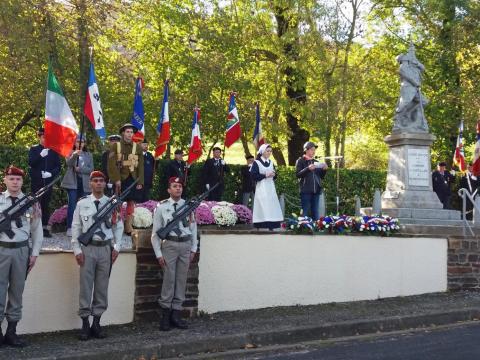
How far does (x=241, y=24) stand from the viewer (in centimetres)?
2422

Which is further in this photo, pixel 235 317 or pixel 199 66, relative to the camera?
pixel 199 66

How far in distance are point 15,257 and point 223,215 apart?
5236mm

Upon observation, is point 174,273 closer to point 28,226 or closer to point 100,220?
point 100,220

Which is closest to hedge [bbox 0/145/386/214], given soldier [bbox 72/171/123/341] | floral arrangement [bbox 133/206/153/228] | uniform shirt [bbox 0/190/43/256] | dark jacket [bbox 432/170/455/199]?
dark jacket [bbox 432/170/455/199]

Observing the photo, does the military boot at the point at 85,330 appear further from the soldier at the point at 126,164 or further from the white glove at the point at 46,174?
the white glove at the point at 46,174

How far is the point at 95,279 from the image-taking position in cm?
801

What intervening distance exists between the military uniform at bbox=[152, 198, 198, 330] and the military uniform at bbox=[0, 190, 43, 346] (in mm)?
1568

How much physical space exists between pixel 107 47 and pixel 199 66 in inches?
144

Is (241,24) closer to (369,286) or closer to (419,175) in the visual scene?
(419,175)

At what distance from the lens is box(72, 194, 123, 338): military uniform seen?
7.89 m

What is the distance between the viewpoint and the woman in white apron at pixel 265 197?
11438 mm

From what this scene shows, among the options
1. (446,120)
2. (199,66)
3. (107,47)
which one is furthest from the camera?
(446,120)

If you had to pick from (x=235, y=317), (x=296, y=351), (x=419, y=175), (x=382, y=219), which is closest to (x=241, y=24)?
(x=419, y=175)

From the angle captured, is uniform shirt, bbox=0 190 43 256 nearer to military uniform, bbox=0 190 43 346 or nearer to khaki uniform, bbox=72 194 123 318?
military uniform, bbox=0 190 43 346
